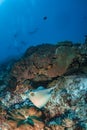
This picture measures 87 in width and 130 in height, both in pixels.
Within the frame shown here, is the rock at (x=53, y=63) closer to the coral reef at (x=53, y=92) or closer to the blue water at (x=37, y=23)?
the coral reef at (x=53, y=92)

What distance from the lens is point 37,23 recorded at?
931 inches

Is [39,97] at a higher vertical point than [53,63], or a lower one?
lower

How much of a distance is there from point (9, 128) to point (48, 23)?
19.5 m

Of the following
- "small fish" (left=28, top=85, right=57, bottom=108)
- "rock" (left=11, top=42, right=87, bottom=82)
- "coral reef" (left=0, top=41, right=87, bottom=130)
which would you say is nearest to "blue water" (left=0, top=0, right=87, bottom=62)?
"rock" (left=11, top=42, right=87, bottom=82)

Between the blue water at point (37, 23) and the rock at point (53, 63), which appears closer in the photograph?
the rock at point (53, 63)

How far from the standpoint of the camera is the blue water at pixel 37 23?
827 inches

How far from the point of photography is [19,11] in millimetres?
21172

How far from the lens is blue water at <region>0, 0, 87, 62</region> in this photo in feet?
68.9

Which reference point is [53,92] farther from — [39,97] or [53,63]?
[53,63]

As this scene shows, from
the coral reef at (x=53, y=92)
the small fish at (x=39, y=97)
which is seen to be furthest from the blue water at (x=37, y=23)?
the small fish at (x=39, y=97)

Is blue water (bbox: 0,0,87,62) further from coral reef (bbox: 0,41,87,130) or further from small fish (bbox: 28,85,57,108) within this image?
small fish (bbox: 28,85,57,108)

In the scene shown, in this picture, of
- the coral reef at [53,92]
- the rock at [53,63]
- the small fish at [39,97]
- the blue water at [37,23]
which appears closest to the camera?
the coral reef at [53,92]

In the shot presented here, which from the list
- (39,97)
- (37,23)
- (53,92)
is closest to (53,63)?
(53,92)

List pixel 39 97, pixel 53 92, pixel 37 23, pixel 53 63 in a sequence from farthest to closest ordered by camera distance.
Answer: pixel 37 23 < pixel 53 63 < pixel 53 92 < pixel 39 97
